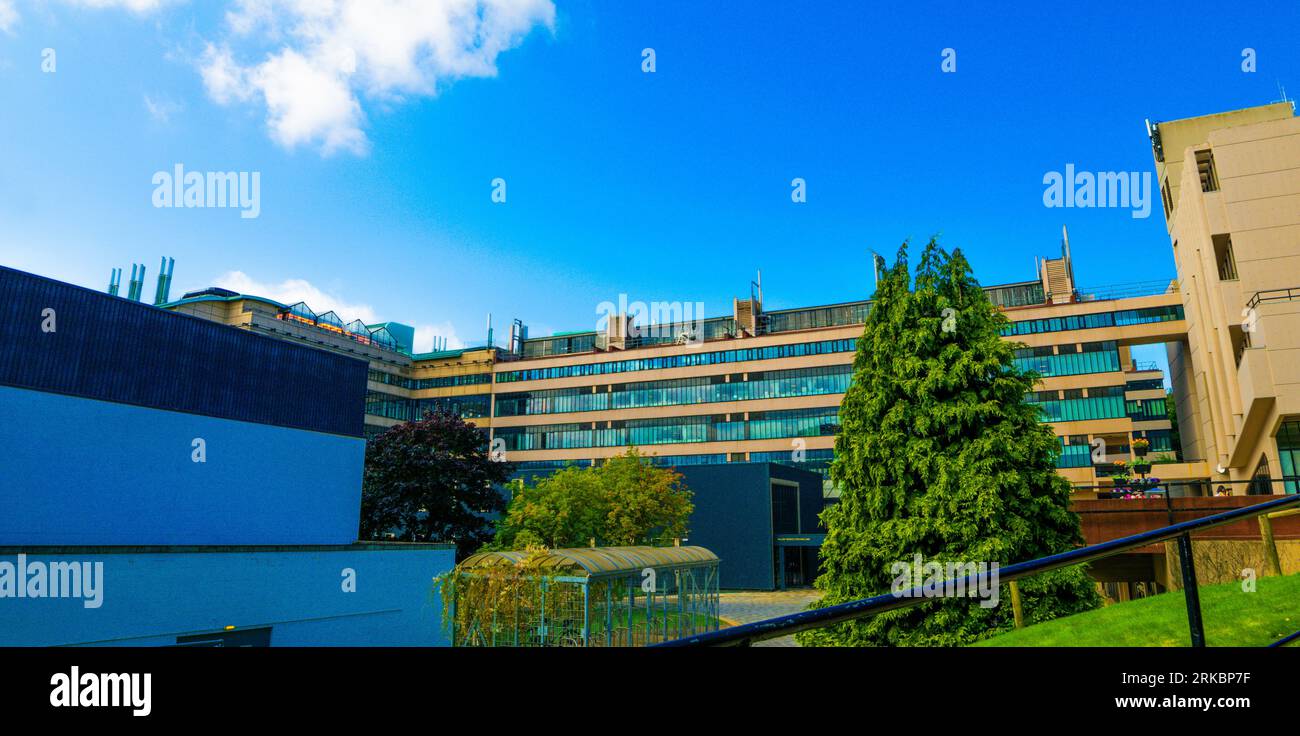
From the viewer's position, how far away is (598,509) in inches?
1476

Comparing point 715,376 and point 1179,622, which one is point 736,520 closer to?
point 715,376

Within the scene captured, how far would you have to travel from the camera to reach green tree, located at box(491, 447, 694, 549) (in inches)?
1384

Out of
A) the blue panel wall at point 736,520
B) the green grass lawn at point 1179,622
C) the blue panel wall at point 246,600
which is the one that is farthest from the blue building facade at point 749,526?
the green grass lawn at point 1179,622

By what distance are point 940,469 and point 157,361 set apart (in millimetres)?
26964

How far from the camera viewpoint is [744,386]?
265ft

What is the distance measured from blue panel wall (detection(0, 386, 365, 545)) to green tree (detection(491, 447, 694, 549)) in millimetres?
7977

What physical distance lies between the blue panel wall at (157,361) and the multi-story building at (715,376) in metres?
41.3

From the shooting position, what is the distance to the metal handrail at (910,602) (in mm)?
2508

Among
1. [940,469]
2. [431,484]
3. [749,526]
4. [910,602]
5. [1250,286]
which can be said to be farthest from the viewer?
[749,526]

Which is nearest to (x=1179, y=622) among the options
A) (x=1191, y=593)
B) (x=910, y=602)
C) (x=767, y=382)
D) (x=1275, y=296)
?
(x=1191, y=593)

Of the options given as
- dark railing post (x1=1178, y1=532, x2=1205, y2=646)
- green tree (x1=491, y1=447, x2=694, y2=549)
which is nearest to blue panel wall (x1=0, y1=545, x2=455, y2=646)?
green tree (x1=491, y1=447, x2=694, y2=549)

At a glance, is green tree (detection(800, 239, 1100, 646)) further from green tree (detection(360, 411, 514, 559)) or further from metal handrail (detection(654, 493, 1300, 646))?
green tree (detection(360, 411, 514, 559))

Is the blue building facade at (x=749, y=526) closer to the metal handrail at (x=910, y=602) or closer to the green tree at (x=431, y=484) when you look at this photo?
the green tree at (x=431, y=484)
